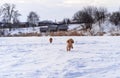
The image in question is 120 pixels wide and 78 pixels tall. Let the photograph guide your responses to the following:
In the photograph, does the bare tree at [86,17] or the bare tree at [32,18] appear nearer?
the bare tree at [86,17]

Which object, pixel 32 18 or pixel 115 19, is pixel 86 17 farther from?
pixel 32 18

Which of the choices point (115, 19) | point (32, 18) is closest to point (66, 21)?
point (32, 18)

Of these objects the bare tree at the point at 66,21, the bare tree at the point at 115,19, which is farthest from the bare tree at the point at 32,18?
the bare tree at the point at 115,19

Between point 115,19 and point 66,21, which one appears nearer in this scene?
point 115,19

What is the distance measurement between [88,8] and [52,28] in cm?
1038

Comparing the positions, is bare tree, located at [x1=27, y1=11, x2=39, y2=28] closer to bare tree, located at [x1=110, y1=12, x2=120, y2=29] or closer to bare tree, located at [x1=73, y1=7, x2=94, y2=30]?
bare tree, located at [x1=73, y1=7, x2=94, y2=30]

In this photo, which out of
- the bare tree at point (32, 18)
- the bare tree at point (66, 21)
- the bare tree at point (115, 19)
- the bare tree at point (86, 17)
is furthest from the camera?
the bare tree at point (66, 21)

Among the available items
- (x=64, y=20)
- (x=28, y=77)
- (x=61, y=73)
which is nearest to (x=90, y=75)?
(x=61, y=73)

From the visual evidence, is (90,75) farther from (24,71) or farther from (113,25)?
(113,25)

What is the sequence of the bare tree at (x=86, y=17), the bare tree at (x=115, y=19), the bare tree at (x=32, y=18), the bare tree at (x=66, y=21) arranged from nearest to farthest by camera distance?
the bare tree at (x=115, y=19) → the bare tree at (x=86, y=17) → the bare tree at (x=32, y=18) → the bare tree at (x=66, y=21)

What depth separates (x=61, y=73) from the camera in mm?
7852

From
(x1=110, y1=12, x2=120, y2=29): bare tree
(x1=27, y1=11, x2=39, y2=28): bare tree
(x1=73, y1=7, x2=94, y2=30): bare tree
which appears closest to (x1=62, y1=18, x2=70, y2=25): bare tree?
(x1=27, y1=11, x2=39, y2=28): bare tree

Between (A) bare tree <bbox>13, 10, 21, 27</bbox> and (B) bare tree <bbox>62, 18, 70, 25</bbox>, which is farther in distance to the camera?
(B) bare tree <bbox>62, 18, 70, 25</bbox>

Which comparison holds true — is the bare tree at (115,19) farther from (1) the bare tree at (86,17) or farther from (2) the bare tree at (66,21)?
(2) the bare tree at (66,21)
